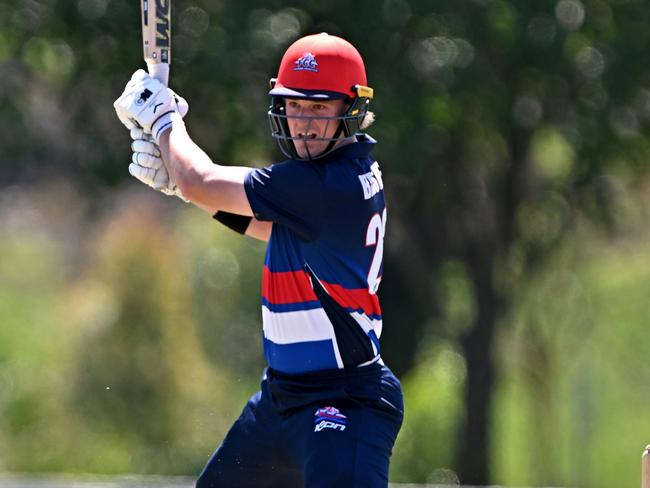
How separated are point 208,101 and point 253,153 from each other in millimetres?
644

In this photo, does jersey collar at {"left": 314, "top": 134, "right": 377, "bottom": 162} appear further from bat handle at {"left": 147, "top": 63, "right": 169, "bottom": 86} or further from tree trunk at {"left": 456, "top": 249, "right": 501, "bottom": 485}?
tree trunk at {"left": 456, "top": 249, "right": 501, "bottom": 485}

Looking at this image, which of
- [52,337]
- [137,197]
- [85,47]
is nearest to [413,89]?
[85,47]

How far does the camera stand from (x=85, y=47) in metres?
9.53

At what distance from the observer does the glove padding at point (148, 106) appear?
15.4ft

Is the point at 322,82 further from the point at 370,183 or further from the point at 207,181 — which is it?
the point at 207,181

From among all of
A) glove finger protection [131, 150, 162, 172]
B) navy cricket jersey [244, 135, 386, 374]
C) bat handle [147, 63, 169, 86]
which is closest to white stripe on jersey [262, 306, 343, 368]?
navy cricket jersey [244, 135, 386, 374]

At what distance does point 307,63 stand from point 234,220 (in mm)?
708

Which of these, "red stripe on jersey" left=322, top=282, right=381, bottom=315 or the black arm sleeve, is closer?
"red stripe on jersey" left=322, top=282, right=381, bottom=315

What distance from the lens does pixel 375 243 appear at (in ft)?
15.0

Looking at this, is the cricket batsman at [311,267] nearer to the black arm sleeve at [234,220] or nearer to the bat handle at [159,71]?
the bat handle at [159,71]

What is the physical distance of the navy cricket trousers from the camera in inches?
169

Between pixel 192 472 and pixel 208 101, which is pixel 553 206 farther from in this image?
pixel 192 472

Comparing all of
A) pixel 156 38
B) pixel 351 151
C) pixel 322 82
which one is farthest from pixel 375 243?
pixel 156 38

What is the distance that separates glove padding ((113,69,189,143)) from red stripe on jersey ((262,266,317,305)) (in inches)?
25.0
